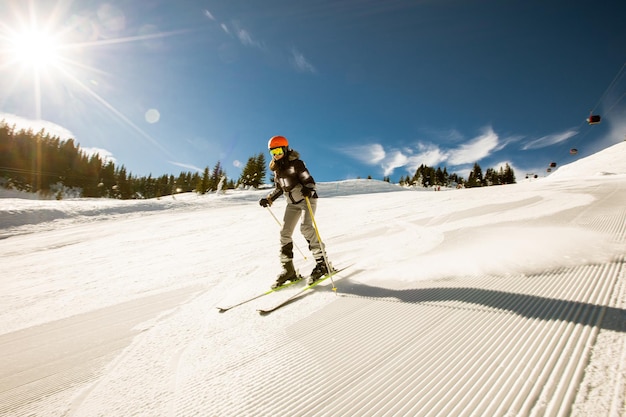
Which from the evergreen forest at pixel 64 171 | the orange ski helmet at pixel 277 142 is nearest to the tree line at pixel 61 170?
the evergreen forest at pixel 64 171

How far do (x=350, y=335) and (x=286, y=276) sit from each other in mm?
2038

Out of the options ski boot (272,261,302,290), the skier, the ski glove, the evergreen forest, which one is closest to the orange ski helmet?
the skier

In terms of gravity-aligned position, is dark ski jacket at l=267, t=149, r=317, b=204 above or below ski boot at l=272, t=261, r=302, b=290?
above

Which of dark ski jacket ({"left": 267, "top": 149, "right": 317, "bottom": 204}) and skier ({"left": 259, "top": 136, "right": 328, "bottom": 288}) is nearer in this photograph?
skier ({"left": 259, "top": 136, "right": 328, "bottom": 288})

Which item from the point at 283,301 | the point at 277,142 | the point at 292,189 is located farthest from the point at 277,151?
the point at 283,301

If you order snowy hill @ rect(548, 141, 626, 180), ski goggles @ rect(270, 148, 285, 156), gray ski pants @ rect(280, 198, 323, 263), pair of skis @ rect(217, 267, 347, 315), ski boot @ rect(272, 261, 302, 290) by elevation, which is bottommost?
pair of skis @ rect(217, 267, 347, 315)

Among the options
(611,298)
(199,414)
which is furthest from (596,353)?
(199,414)

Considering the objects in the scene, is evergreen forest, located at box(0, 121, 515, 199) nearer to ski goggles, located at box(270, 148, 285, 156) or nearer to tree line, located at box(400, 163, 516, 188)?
tree line, located at box(400, 163, 516, 188)

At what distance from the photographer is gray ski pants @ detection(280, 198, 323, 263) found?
4426mm

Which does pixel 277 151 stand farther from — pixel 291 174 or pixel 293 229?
pixel 293 229

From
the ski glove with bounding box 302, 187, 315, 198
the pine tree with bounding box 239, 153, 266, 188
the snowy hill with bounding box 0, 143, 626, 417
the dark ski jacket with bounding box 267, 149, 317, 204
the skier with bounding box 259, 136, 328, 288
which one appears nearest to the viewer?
the snowy hill with bounding box 0, 143, 626, 417

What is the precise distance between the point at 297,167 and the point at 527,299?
3510mm

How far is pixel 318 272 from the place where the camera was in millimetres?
4211

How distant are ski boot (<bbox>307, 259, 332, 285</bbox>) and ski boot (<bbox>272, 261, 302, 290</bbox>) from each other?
0.27m
